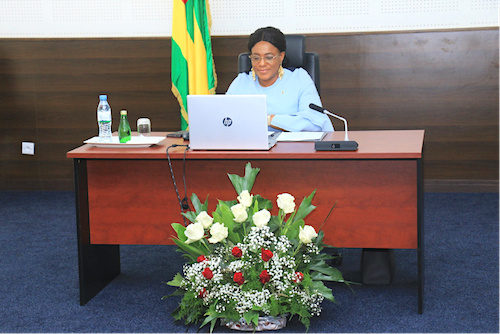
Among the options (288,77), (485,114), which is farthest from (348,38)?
(288,77)

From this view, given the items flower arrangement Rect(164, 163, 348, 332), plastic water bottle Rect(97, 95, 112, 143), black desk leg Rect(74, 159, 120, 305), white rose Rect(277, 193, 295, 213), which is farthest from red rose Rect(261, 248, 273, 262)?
plastic water bottle Rect(97, 95, 112, 143)

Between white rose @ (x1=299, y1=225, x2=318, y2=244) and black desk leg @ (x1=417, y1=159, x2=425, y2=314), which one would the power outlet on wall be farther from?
black desk leg @ (x1=417, y1=159, x2=425, y2=314)

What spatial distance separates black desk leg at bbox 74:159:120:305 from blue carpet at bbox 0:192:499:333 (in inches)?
2.2

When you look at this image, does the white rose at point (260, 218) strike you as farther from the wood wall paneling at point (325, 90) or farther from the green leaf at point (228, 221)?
the wood wall paneling at point (325, 90)

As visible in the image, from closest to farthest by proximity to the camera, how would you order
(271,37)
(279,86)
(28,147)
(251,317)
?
1. (251,317)
2. (271,37)
3. (279,86)
4. (28,147)

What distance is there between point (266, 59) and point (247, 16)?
1.51 m

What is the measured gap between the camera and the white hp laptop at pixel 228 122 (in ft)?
8.45

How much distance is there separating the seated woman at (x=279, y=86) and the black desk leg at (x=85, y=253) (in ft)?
3.21

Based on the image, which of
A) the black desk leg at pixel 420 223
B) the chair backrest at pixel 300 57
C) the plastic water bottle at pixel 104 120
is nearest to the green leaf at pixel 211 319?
the black desk leg at pixel 420 223

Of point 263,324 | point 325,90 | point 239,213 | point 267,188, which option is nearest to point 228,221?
point 239,213

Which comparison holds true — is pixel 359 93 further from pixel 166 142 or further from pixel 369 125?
pixel 166 142

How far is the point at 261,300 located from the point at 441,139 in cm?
287

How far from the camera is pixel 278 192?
9.00 ft

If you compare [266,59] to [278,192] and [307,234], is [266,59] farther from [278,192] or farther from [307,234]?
[307,234]
